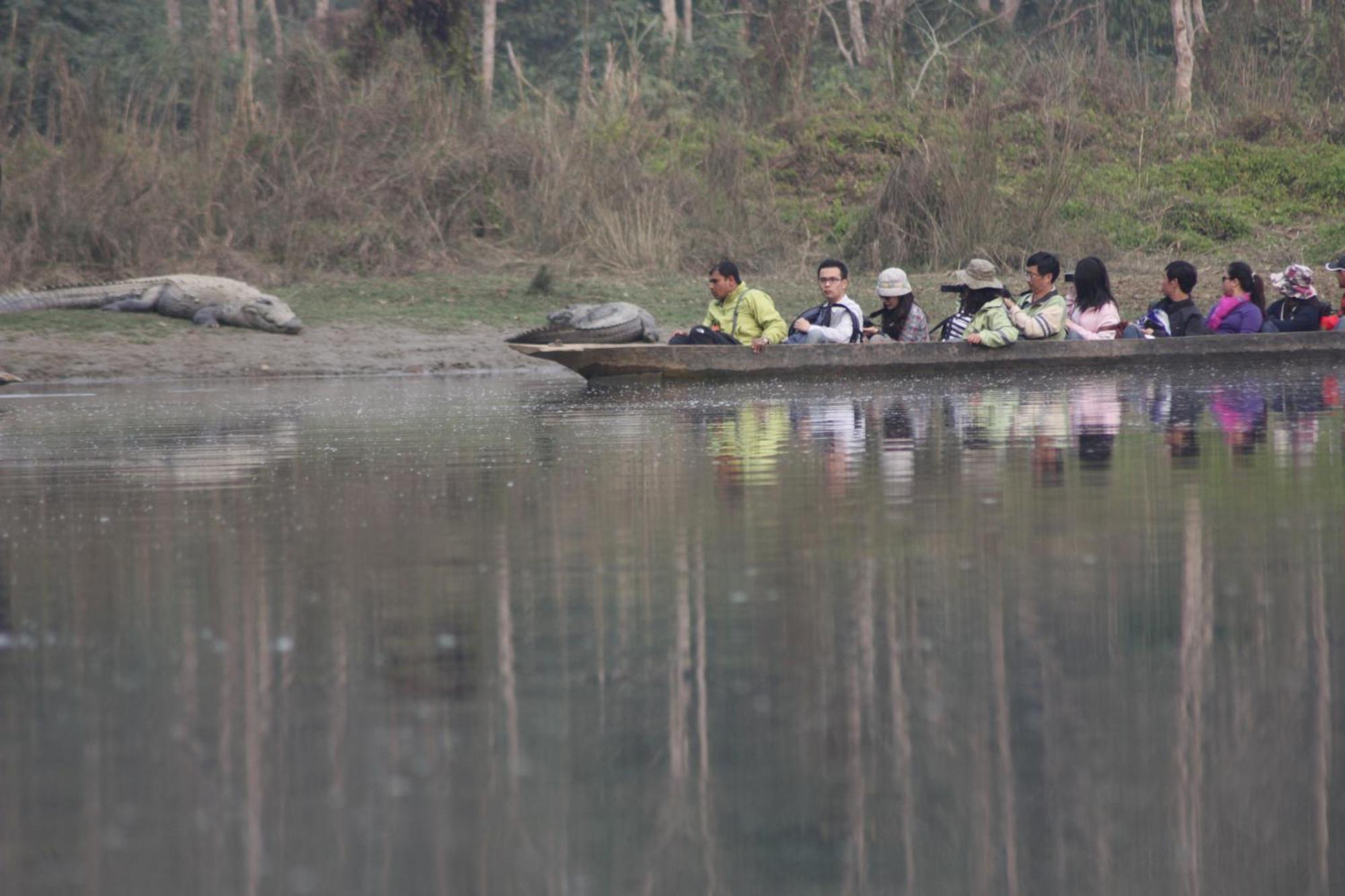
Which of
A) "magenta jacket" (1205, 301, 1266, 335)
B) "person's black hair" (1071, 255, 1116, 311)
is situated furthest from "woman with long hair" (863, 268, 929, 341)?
"magenta jacket" (1205, 301, 1266, 335)

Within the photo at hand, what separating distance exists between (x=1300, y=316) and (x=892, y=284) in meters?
3.52

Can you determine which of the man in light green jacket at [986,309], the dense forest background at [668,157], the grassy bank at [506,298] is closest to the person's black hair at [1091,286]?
the man in light green jacket at [986,309]

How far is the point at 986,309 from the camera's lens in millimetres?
16203

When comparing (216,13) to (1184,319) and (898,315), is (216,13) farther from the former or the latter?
(1184,319)

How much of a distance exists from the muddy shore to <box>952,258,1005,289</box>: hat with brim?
19.3 ft

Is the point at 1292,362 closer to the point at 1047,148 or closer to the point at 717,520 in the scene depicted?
the point at 717,520

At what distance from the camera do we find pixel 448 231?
1022 inches

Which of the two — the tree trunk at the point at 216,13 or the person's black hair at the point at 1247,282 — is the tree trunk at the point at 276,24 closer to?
the tree trunk at the point at 216,13

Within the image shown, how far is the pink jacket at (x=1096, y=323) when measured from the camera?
16.7 metres

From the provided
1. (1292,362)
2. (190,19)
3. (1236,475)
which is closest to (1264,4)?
(1292,362)

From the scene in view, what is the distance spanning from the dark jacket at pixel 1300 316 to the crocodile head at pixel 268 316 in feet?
32.3

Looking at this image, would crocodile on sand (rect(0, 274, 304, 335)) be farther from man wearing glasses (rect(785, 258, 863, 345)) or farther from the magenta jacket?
the magenta jacket

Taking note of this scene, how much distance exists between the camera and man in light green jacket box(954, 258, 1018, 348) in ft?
52.4

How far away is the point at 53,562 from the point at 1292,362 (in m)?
12.2
